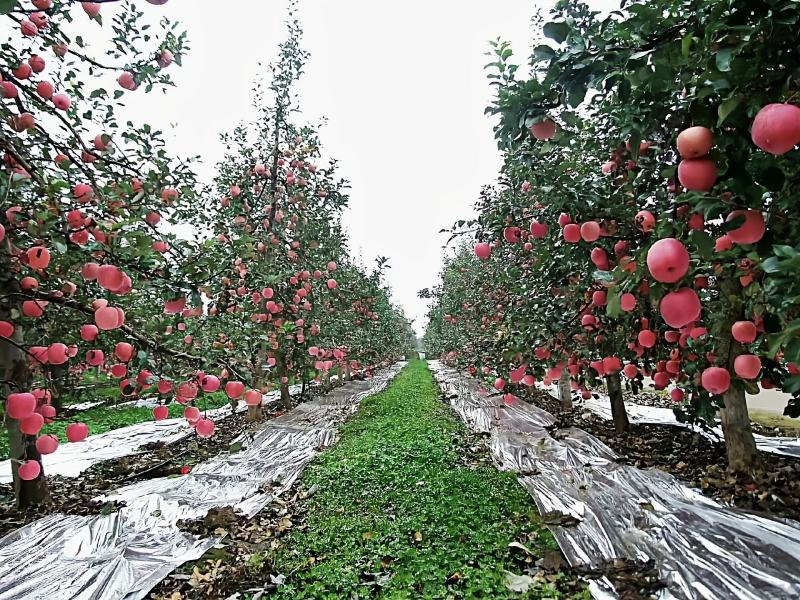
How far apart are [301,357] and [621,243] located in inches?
212

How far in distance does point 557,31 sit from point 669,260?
2.39ft

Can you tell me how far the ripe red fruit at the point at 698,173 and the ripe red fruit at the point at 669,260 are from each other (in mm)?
149

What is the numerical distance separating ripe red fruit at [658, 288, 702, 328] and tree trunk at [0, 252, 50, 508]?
2973 mm

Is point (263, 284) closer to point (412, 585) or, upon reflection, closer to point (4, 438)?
point (412, 585)

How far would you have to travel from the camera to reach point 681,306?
139cm

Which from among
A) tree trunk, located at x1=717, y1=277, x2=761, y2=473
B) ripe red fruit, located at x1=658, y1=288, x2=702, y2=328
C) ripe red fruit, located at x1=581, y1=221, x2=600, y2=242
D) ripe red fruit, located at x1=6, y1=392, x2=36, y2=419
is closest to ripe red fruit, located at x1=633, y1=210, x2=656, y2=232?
ripe red fruit, located at x1=581, y1=221, x2=600, y2=242

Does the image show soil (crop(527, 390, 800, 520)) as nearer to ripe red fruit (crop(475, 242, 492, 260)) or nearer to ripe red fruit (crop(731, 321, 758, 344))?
ripe red fruit (crop(731, 321, 758, 344))

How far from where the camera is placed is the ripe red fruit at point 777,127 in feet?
3.28

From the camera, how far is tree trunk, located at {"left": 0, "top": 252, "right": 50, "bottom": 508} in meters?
2.62

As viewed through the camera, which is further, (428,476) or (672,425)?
(672,425)

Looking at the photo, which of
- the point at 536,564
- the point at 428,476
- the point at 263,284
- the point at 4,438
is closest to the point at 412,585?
the point at 536,564

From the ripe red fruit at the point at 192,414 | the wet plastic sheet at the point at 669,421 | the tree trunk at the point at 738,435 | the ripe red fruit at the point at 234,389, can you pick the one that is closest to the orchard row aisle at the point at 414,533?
the ripe red fruit at the point at 192,414

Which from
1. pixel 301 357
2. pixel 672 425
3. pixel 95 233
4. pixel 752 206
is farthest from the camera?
pixel 301 357

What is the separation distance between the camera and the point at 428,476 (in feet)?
16.1
